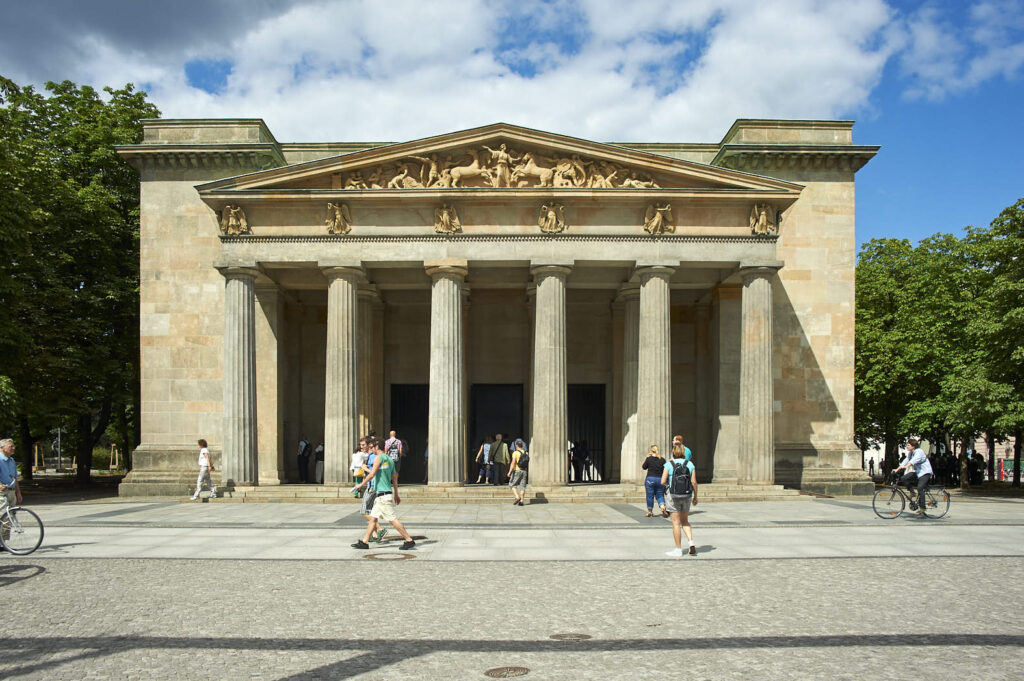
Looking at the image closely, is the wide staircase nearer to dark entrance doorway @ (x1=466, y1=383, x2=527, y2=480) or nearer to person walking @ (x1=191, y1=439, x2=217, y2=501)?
person walking @ (x1=191, y1=439, x2=217, y2=501)

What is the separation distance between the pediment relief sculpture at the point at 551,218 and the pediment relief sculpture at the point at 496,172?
0.94 metres

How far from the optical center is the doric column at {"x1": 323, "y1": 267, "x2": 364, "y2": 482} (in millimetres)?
29969

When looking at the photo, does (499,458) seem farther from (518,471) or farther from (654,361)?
(654,361)

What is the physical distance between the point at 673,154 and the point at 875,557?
2463 cm

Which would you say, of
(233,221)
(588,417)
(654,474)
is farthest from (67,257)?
(654,474)

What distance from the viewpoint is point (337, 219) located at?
30297 millimetres

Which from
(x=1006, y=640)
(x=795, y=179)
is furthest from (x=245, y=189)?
(x=1006, y=640)

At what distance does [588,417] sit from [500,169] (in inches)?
505

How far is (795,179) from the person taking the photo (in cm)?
3541

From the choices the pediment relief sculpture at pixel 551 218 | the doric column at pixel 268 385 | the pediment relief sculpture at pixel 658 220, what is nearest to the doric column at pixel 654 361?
the pediment relief sculpture at pixel 658 220

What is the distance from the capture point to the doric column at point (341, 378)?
1180 inches

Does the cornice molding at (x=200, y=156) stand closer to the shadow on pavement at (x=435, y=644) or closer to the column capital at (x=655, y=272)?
the column capital at (x=655, y=272)

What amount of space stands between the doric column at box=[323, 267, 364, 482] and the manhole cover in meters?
22.2

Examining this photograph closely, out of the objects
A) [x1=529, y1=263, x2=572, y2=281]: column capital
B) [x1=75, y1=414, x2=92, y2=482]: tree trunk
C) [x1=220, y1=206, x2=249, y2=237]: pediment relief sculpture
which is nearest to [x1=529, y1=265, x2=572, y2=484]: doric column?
[x1=529, y1=263, x2=572, y2=281]: column capital
